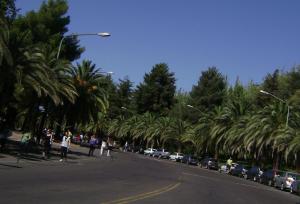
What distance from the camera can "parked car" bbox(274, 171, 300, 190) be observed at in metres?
42.5

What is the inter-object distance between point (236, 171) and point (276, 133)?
20.2 ft

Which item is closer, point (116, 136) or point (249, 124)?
point (249, 124)

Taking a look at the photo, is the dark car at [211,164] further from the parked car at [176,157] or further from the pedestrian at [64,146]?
the pedestrian at [64,146]

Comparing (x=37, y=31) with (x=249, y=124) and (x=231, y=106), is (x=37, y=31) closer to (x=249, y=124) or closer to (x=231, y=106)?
(x=249, y=124)

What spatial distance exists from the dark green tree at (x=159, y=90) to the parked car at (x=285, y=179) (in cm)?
9129

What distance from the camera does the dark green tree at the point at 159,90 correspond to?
138m

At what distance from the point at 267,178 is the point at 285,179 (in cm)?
674

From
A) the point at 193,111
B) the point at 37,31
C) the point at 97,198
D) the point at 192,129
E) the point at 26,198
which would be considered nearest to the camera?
the point at 26,198

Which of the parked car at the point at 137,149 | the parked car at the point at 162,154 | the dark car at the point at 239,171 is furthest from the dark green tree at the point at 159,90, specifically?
the dark car at the point at 239,171

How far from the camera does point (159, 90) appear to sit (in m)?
138

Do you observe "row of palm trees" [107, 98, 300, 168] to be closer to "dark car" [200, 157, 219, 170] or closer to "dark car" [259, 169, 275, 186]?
"dark car" [200, 157, 219, 170]

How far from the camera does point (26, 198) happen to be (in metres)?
13.8

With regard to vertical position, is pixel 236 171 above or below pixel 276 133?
below

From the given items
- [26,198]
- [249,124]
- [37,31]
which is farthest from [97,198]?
[249,124]
